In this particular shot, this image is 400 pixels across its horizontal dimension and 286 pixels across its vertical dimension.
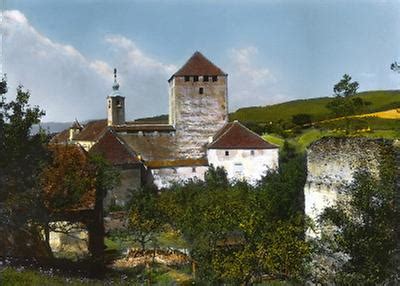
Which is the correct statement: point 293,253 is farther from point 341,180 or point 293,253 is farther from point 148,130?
point 148,130

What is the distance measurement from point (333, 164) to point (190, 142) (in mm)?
36508

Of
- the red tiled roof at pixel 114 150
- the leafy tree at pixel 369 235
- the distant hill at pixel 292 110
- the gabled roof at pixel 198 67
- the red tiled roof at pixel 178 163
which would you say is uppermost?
the gabled roof at pixel 198 67

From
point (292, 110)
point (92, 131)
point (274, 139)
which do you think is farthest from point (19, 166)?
point (292, 110)

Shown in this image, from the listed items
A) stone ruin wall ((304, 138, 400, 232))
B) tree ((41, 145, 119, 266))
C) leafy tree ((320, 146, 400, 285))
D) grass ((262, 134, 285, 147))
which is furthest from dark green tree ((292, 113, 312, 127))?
leafy tree ((320, 146, 400, 285))

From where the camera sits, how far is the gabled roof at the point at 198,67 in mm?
54750

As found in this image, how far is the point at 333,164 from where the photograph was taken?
1770cm

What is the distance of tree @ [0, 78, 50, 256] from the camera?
17.1 m

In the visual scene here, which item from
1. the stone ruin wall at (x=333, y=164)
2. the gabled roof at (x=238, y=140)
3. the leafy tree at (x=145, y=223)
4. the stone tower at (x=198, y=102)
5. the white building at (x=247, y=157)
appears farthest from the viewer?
the stone tower at (x=198, y=102)

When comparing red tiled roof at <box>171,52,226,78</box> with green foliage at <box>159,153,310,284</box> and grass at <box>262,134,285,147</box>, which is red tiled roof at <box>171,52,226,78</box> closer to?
grass at <box>262,134,285,147</box>

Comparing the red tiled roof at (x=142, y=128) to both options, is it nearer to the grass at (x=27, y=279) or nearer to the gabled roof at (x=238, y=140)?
the gabled roof at (x=238, y=140)

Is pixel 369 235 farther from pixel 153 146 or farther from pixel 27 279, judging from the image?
pixel 153 146

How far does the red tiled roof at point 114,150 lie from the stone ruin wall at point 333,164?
27.7 metres

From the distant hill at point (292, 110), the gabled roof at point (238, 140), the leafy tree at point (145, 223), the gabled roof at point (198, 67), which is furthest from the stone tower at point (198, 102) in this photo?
the leafy tree at point (145, 223)

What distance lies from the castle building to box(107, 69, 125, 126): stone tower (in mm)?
8413
